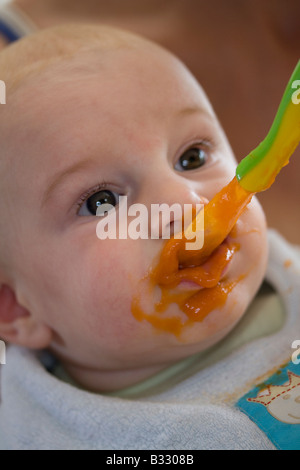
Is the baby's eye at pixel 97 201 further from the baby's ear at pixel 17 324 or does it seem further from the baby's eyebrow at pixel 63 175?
the baby's ear at pixel 17 324

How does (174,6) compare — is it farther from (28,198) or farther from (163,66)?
(28,198)

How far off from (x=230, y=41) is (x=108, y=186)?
84 centimetres

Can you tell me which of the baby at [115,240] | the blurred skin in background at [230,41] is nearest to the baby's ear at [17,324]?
the baby at [115,240]

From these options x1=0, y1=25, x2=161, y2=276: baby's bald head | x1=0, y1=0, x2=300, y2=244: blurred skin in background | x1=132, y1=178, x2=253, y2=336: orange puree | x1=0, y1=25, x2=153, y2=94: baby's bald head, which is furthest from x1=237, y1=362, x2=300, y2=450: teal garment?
x1=0, y1=0, x2=300, y2=244: blurred skin in background

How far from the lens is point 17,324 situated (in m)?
1.02

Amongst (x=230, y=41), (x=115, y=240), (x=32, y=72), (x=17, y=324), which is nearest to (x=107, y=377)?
(x=17, y=324)

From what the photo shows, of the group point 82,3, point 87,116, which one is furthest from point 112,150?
point 82,3

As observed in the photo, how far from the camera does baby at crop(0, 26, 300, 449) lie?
82 cm

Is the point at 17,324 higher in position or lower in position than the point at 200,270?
lower

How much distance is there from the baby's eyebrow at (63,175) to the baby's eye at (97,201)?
46 mm

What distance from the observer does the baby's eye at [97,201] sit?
854mm

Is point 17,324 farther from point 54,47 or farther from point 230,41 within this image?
point 230,41

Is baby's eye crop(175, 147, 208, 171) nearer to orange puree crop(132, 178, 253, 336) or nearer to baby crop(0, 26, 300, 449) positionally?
baby crop(0, 26, 300, 449)

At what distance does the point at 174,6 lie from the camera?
1509 millimetres
